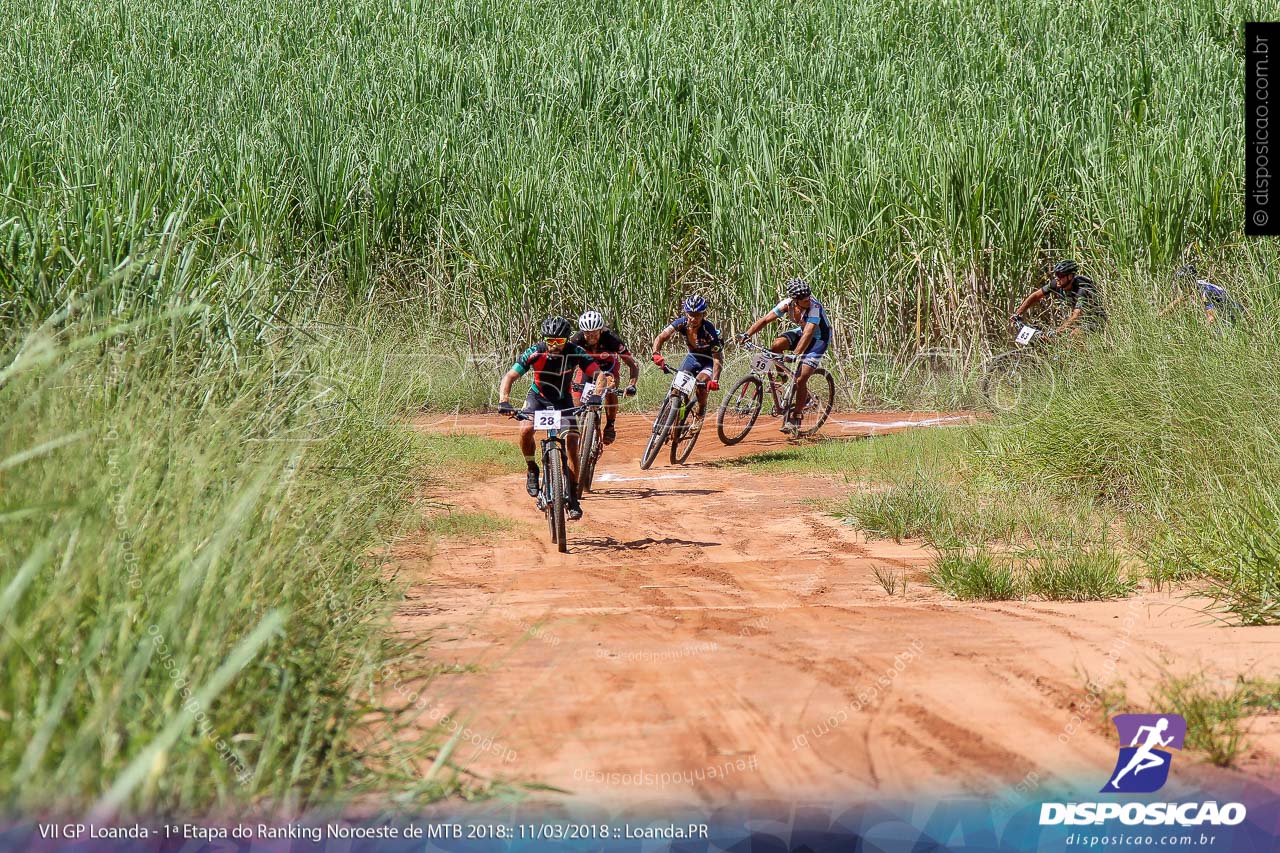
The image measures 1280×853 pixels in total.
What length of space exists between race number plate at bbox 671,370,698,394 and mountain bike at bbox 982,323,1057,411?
3.02m

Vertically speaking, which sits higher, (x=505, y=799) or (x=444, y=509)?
(x=505, y=799)

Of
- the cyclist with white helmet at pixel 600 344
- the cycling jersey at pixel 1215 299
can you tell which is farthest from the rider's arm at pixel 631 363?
the cycling jersey at pixel 1215 299

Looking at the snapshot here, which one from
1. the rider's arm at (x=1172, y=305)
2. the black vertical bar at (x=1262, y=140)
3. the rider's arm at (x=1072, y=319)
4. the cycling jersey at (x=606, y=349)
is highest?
the black vertical bar at (x=1262, y=140)

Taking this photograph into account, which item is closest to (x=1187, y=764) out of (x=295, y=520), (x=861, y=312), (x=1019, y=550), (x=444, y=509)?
(x=295, y=520)

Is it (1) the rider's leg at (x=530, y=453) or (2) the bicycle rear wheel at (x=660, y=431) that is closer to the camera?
(1) the rider's leg at (x=530, y=453)

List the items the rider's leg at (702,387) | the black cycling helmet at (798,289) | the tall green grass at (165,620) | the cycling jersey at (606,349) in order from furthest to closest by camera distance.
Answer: the black cycling helmet at (798,289) → the rider's leg at (702,387) → the cycling jersey at (606,349) → the tall green grass at (165,620)

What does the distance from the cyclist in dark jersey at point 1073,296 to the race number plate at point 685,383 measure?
3745mm

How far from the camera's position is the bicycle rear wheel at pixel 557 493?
8844 mm

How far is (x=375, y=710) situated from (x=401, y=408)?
8.44 metres

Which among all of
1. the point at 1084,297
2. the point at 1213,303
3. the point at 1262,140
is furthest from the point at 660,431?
the point at 1262,140

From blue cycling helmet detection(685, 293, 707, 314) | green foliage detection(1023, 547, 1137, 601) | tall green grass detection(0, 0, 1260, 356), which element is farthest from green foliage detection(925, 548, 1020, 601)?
tall green grass detection(0, 0, 1260, 356)

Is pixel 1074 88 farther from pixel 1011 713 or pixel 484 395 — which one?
pixel 1011 713

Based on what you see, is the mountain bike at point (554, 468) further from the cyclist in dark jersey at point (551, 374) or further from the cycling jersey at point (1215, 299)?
the cycling jersey at point (1215, 299)

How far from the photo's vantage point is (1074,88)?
63.2 feet
